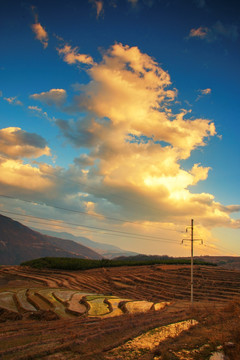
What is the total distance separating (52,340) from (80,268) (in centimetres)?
5496

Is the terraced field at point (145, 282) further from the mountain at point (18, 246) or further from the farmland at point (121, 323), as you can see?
the mountain at point (18, 246)

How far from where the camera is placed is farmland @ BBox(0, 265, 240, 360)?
11562mm

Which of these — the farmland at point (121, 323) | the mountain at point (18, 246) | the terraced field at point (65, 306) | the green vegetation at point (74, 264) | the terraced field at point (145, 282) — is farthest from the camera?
the mountain at point (18, 246)

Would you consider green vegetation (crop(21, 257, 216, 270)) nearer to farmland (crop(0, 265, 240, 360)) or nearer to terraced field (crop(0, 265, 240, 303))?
terraced field (crop(0, 265, 240, 303))

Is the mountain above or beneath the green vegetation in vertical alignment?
beneath

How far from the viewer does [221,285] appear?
142ft

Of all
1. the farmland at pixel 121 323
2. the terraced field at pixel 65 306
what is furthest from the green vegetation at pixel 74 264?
the terraced field at pixel 65 306

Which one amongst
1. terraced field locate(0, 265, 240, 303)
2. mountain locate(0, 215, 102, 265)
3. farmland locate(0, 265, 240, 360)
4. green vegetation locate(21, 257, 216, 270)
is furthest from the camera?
mountain locate(0, 215, 102, 265)

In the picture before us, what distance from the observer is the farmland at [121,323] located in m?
11.6

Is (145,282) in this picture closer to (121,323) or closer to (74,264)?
(74,264)

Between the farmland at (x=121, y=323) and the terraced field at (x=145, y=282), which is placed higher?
the farmland at (x=121, y=323)

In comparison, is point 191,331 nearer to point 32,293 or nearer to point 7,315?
point 7,315

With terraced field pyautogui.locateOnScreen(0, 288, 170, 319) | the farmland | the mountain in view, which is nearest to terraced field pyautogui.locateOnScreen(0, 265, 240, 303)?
the farmland

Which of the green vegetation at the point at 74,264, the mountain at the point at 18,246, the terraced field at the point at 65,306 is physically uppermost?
the terraced field at the point at 65,306
